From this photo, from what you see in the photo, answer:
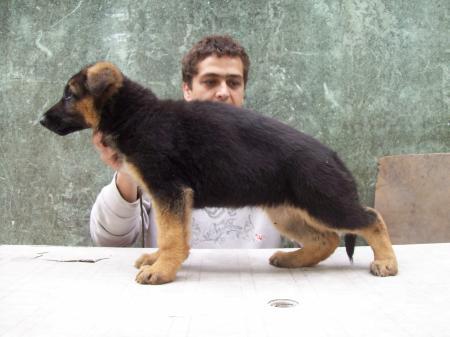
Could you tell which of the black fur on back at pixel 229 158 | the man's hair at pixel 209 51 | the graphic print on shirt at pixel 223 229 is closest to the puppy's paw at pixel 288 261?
the black fur on back at pixel 229 158

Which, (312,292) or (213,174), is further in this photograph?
(213,174)

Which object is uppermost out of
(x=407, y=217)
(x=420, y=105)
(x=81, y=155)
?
(x=420, y=105)

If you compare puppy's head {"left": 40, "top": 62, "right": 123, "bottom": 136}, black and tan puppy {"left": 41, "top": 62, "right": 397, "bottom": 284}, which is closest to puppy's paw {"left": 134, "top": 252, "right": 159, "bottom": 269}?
black and tan puppy {"left": 41, "top": 62, "right": 397, "bottom": 284}

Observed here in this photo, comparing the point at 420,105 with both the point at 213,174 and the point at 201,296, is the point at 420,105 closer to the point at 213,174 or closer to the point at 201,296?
the point at 213,174

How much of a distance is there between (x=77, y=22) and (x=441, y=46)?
345cm

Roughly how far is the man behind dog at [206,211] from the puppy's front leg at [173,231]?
92 centimetres

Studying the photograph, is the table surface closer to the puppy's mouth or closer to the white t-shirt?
the white t-shirt

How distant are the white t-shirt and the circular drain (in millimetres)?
1647

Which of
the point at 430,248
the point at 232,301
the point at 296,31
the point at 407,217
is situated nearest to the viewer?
the point at 232,301

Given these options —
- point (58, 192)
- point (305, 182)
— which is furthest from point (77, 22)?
point (305, 182)

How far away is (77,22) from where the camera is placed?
4984 mm

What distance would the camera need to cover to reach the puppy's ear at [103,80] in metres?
2.79

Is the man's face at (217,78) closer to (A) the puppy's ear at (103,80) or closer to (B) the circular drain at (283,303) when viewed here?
(A) the puppy's ear at (103,80)

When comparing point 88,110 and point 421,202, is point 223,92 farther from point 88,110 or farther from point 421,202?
point 421,202
